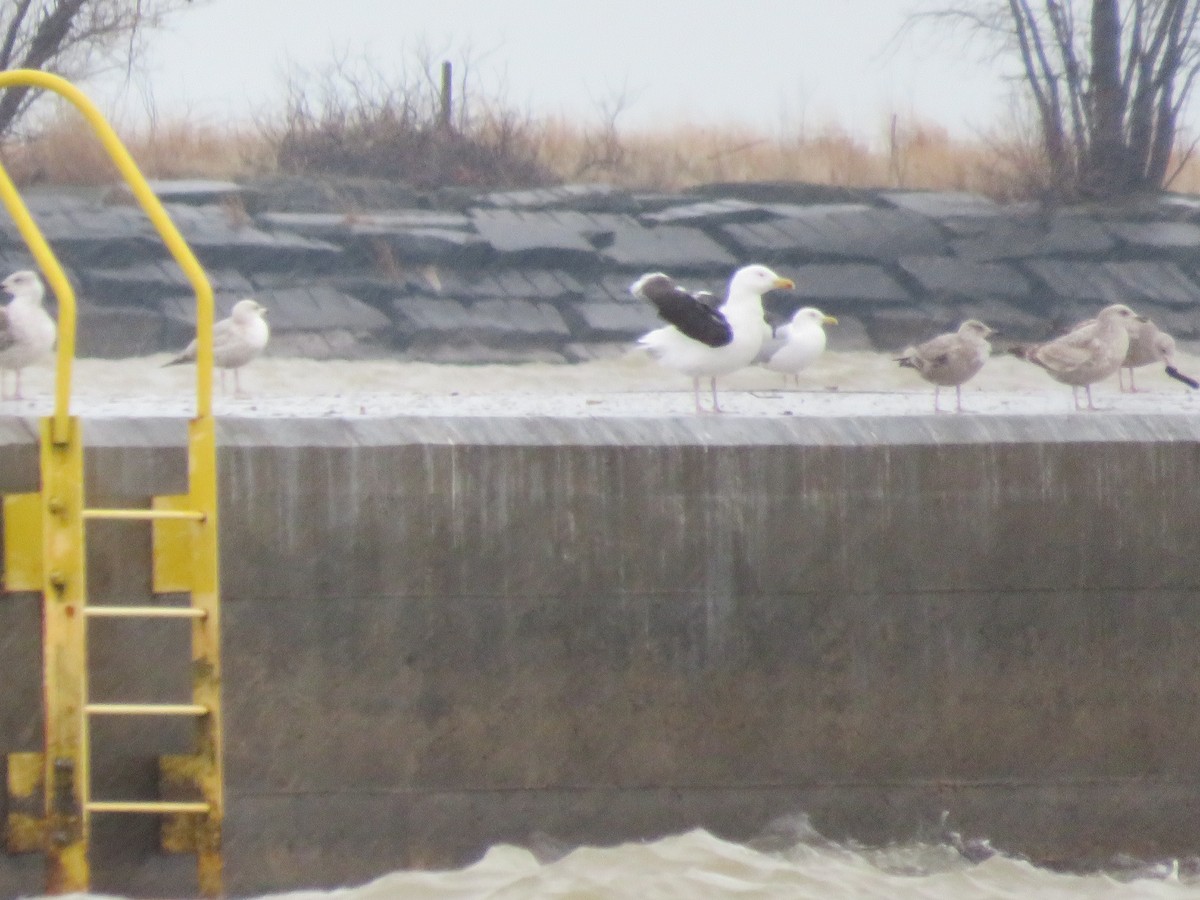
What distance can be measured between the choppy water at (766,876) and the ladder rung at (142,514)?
1299 millimetres

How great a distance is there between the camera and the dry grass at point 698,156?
21.1 m

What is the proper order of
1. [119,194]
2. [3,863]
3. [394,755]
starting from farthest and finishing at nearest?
[119,194] < [394,755] < [3,863]

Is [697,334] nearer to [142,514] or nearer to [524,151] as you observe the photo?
[142,514]

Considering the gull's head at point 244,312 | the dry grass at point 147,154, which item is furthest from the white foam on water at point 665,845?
the dry grass at point 147,154

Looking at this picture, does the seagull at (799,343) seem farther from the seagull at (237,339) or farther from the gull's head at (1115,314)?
the seagull at (237,339)

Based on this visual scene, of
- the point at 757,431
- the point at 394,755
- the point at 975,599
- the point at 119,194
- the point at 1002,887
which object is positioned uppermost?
the point at 119,194

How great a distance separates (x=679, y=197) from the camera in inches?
827

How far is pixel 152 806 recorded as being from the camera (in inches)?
225

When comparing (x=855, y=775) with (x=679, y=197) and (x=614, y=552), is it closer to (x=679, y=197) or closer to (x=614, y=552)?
(x=614, y=552)

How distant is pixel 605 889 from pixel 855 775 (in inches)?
36.2

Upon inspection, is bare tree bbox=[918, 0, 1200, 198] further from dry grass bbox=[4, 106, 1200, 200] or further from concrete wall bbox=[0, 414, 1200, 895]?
concrete wall bbox=[0, 414, 1200, 895]

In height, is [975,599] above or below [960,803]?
above

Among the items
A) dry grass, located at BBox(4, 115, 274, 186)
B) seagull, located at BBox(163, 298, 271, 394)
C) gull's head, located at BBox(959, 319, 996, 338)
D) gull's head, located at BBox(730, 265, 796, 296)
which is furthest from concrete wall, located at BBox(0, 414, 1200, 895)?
dry grass, located at BBox(4, 115, 274, 186)

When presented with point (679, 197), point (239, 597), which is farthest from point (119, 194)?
point (239, 597)
